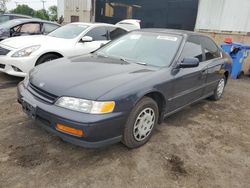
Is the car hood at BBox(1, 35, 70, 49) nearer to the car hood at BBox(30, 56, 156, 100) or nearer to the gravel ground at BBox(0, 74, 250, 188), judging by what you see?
the gravel ground at BBox(0, 74, 250, 188)

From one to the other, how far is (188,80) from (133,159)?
1522 mm

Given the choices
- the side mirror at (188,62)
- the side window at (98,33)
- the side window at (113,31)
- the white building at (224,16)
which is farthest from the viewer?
the white building at (224,16)

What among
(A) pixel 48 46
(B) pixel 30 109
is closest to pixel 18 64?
(A) pixel 48 46

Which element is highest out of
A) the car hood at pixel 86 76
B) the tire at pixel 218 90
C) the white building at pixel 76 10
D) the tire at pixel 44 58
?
the white building at pixel 76 10

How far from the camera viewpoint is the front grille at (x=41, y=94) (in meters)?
2.32

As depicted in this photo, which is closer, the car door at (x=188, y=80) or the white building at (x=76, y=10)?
the car door at (x=188, y=80)

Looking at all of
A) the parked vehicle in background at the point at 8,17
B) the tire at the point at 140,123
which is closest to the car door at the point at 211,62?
the tire at the point at 140,123

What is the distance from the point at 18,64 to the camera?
443 centimetres

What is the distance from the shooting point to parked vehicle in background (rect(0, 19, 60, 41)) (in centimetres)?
638

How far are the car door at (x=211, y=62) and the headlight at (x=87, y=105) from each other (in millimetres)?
2343

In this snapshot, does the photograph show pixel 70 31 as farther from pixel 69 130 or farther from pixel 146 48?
pixel 69 130

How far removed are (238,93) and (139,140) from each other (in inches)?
167

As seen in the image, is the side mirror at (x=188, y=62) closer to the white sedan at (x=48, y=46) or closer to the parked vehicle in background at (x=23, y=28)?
the white sedan at (x=48, y=46)

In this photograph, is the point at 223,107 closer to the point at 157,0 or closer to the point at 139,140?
the point at 139,140
